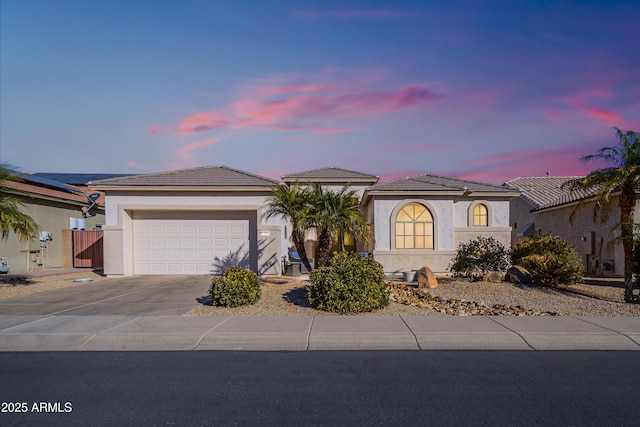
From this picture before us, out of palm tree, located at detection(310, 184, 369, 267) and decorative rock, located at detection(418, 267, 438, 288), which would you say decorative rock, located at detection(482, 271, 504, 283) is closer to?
decorative rock, located at detection(418, 267, 438, 288)

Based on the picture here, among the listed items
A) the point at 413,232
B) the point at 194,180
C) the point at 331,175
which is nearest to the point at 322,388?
the point at 194,180

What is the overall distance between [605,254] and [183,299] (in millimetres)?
17405

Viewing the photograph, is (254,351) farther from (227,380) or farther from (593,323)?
(593,323)

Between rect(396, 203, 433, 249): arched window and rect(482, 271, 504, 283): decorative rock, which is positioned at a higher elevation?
rect(396, 203, 433, 249): arched window

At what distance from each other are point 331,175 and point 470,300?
14.1 metres

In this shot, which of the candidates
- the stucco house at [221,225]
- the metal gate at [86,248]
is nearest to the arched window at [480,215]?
the stucco house at [221,225]

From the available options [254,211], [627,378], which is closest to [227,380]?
[627,378]

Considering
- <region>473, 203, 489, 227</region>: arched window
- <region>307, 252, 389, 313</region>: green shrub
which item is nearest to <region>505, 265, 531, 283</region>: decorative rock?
<region>307, 252, 389, 313</region>: green shrub

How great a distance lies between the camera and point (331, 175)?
2427 cm

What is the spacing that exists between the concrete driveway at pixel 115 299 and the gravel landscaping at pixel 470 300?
96 cm

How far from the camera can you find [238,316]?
951cm

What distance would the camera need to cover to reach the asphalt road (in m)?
4.71

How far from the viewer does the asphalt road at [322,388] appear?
471 cm

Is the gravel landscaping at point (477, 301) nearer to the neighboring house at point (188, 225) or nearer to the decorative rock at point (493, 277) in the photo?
the decorative rock at point (493, 277)
